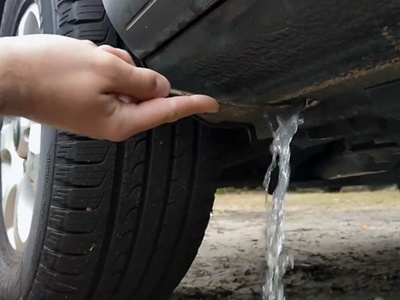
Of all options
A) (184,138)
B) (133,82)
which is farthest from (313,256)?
(133,82)

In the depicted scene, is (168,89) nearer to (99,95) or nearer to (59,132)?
(99,95)

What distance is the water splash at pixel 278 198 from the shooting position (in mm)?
1268

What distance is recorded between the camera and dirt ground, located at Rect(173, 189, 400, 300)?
209 centimetres

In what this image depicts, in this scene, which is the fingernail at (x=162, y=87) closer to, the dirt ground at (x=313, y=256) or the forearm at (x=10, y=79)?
the forearm at (x=10, y=79)

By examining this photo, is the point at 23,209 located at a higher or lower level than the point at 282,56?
lower

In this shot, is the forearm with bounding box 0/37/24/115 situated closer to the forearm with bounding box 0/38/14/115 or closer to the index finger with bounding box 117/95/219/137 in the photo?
the forearm with bounding box 0/38/14/115

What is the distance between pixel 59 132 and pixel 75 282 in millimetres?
317

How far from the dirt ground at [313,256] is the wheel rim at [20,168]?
0.49m

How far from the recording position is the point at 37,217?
4.82ft

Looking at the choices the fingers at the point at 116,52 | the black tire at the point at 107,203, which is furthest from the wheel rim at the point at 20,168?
the fingers at the point at 116,52

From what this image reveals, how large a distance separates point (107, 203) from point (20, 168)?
54 centimetres

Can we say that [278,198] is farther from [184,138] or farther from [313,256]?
[313,256]

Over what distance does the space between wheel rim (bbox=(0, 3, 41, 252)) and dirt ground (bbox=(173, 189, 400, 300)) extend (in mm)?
490

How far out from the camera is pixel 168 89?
1.04m
